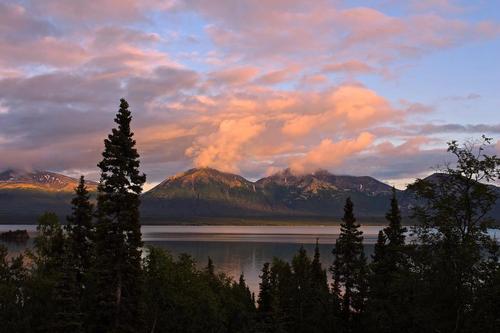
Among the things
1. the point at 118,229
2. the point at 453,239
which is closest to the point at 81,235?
the point at 118,229

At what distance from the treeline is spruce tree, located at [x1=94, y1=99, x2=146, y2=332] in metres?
0.08

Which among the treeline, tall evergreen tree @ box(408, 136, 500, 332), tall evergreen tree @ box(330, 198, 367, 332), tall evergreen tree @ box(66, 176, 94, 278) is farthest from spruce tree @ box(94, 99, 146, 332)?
tall evergreen tree @ box(330, 198, 367, 332)

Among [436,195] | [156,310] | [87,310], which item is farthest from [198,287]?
[436,195]

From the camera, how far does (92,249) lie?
4781 cm

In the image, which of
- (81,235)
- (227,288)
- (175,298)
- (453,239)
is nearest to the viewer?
(453,239)

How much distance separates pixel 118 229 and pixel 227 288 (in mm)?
43646

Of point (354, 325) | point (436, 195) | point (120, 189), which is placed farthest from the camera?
point (354, 325)

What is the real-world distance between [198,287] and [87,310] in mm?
10668

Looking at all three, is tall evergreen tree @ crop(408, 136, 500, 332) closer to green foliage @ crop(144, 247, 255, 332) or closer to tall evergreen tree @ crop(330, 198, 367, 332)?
green foliage @ crop(144, 247, 255, 332)

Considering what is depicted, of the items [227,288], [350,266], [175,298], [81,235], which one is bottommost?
[227,288]

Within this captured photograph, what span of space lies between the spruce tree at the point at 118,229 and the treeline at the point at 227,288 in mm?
84

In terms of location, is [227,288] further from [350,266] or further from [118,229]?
[118,229]

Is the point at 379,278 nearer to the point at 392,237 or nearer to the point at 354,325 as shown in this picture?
the point at 392,237

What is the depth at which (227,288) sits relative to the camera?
8044cm
